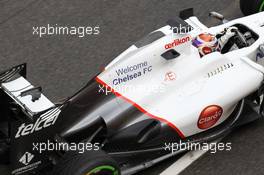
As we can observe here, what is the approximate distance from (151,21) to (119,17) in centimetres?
52

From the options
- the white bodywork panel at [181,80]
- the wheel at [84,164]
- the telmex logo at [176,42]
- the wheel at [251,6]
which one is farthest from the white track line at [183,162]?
the wheel at [251,6]

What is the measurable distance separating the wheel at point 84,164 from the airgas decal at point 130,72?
40.8 inches

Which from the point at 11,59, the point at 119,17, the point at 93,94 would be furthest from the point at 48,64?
the point at 93,94

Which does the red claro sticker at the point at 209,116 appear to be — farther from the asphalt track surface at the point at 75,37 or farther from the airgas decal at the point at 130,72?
the airgas decal at the point at 130,72

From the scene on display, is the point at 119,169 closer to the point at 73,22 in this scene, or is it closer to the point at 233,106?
the point at 233,106

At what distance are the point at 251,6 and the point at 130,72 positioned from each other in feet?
9.24

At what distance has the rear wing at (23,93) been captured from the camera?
20.1 ft

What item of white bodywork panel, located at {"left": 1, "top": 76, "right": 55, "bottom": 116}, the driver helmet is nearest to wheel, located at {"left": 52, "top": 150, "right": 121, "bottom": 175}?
white bodywork panel, located at {"left": 1, "top": 76, "right": 55, "bottom": 116}

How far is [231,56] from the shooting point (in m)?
7.32

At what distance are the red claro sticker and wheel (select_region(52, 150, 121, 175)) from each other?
1246mm

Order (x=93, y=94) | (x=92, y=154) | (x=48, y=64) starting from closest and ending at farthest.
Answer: (x=92, y=154) → (x=93, y=94) → (x=48, y=64)

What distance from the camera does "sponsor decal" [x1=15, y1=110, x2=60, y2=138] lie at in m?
5.94

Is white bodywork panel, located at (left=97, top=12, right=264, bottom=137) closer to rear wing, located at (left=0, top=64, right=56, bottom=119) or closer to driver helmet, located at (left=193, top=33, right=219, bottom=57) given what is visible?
driver helmet, located at (left=193, top=33, right=219, bottom=57)

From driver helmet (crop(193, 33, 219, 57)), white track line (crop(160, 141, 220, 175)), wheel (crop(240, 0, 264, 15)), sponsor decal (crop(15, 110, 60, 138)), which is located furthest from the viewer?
wheel (crop(240, 0, 264, 15))
